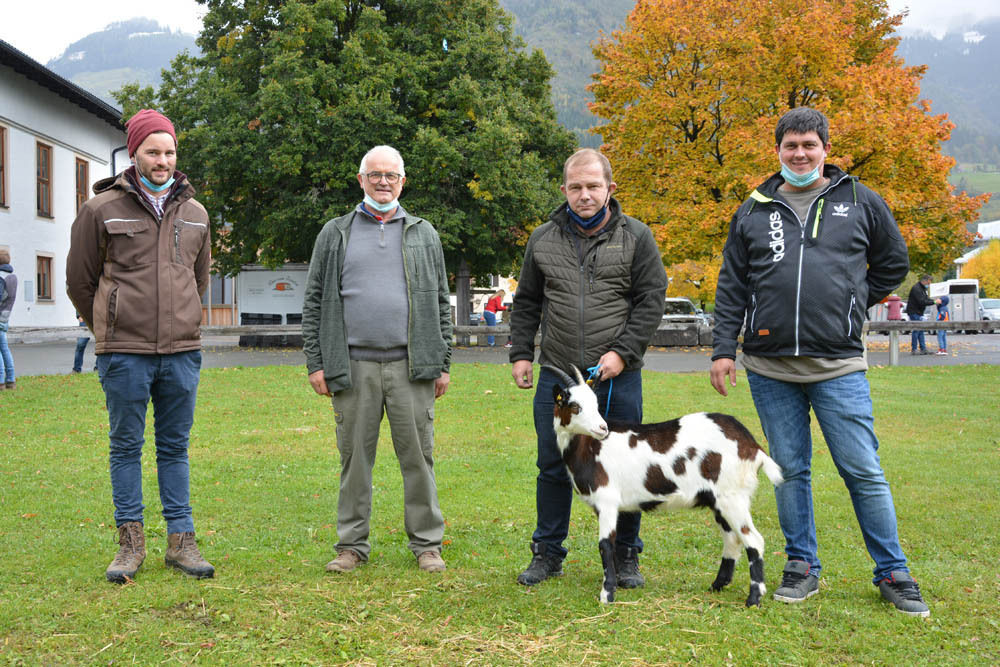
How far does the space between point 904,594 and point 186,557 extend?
12.7 feet

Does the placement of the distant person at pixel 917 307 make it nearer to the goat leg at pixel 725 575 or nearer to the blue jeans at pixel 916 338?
the blue jeans at pixel 916 338

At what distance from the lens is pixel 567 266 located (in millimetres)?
4672

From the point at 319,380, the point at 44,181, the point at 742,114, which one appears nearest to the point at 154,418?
the point at 319,380

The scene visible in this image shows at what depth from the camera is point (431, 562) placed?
199 inches

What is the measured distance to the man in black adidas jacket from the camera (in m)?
4.23

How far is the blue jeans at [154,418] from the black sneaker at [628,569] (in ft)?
8.23

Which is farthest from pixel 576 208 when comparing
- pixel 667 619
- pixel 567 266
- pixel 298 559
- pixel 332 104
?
pixel 332 104

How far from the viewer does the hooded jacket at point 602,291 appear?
4590 mm

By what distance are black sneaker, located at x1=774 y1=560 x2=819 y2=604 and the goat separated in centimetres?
13

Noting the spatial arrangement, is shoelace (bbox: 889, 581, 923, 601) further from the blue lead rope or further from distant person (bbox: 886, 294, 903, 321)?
distant person (bbox: 886, 294, 903, 321)

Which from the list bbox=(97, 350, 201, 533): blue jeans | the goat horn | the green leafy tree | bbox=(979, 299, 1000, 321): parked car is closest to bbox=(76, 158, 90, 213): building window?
the green leafy tree

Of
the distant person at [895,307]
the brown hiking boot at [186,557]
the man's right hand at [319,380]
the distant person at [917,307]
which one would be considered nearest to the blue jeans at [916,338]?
the distant person at [917,307]

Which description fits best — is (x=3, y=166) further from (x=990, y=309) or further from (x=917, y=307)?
(x=990, y=309)

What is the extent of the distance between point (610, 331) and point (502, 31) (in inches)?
1111
